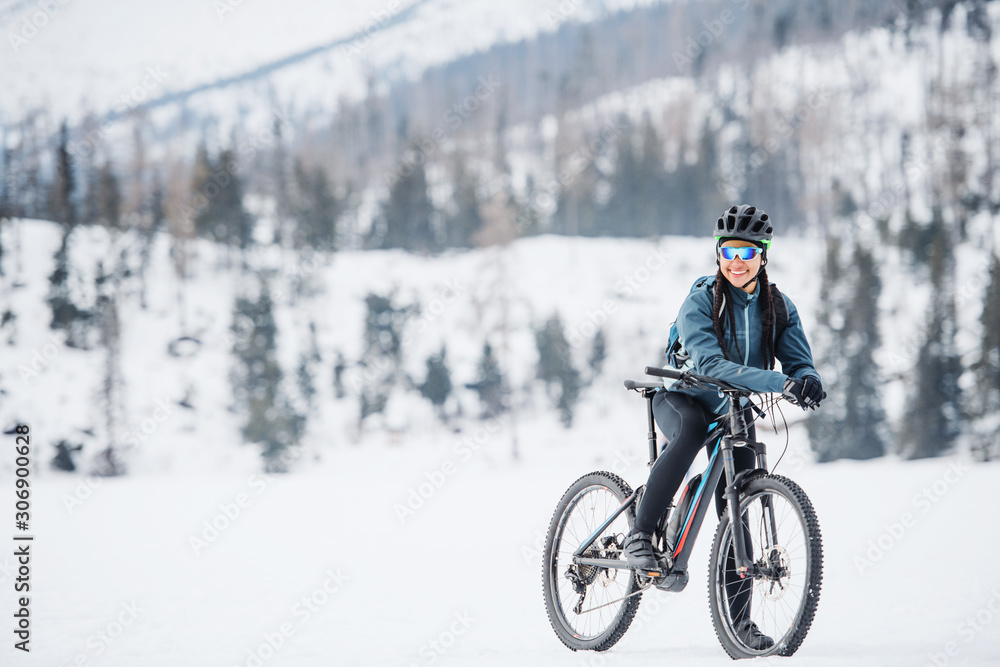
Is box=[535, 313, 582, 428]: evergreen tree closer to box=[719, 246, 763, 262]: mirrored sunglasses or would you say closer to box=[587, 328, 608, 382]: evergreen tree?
box=[587, 328, 608, 382]: evergreen tree

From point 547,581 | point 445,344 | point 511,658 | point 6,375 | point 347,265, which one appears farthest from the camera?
point 347,265

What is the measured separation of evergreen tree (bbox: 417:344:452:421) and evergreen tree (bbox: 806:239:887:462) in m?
16.7

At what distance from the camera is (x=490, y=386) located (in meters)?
36.8

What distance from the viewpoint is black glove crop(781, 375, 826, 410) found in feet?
11.3

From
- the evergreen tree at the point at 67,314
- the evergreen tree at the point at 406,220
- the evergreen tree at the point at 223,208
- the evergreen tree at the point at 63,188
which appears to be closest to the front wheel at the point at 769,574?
the evergreen tree at the point at 67,314

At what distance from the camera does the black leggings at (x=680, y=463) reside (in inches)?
154

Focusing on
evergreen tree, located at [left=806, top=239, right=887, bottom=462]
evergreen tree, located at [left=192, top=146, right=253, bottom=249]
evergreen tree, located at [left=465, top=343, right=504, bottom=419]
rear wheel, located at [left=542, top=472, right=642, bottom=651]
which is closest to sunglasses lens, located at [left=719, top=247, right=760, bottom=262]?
rear wheel, located at [left=542, top=472, right=642, bottom=651]

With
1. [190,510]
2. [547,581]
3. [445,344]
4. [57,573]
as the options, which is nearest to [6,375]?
[445,344]

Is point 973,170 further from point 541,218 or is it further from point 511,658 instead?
point 511,658

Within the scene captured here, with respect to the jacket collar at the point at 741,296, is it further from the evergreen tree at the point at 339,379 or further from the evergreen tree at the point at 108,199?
the evergreen tree at the point at 108,199

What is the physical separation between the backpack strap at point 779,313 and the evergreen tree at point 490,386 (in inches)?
1265

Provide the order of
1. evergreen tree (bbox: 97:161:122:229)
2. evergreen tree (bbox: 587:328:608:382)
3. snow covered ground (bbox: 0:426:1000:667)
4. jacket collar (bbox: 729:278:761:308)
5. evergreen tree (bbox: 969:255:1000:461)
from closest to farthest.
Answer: jacket collar (bbox: 729:278:761:308)
snow covered ground (bbox: 0:426:1000:667)
evergreen tree (bbox: 969:255:1000:461)
evergreen tree (bbox: 587:328:608:382)
evergreen tree (bbox: 97:161:122:229)

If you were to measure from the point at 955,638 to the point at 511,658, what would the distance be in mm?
2623

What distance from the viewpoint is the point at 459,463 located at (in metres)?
30.0
